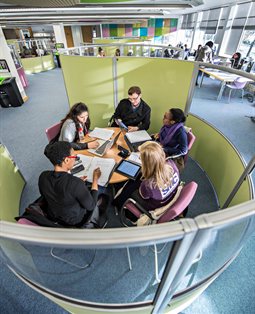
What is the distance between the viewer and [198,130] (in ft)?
8.53

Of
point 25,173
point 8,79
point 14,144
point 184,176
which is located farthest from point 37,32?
point 184,176

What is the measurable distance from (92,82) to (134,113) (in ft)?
3.56

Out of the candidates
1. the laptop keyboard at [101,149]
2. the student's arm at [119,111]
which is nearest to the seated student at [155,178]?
the laptop keyboard at [101,149]

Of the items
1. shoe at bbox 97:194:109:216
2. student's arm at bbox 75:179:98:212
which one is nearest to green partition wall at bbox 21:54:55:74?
shoe at bbox 97:194:109:216

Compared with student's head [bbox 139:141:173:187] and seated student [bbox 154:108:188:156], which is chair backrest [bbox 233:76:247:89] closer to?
seated student [bbox 154:108:188:156]

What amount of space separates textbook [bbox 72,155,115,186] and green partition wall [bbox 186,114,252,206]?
1.19m

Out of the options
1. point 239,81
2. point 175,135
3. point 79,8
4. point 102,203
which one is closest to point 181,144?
point 175,135

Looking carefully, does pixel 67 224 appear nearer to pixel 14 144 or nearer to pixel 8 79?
pixel 14 144

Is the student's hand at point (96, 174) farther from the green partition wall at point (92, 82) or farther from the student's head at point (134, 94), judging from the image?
the green partition wall at point (92, 82)

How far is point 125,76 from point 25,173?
2273mm

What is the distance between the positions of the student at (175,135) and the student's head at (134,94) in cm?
55

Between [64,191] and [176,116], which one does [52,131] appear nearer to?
[64,191]

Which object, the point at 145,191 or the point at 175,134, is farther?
the point at 175,134

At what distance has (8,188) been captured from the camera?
2025 millimetres
